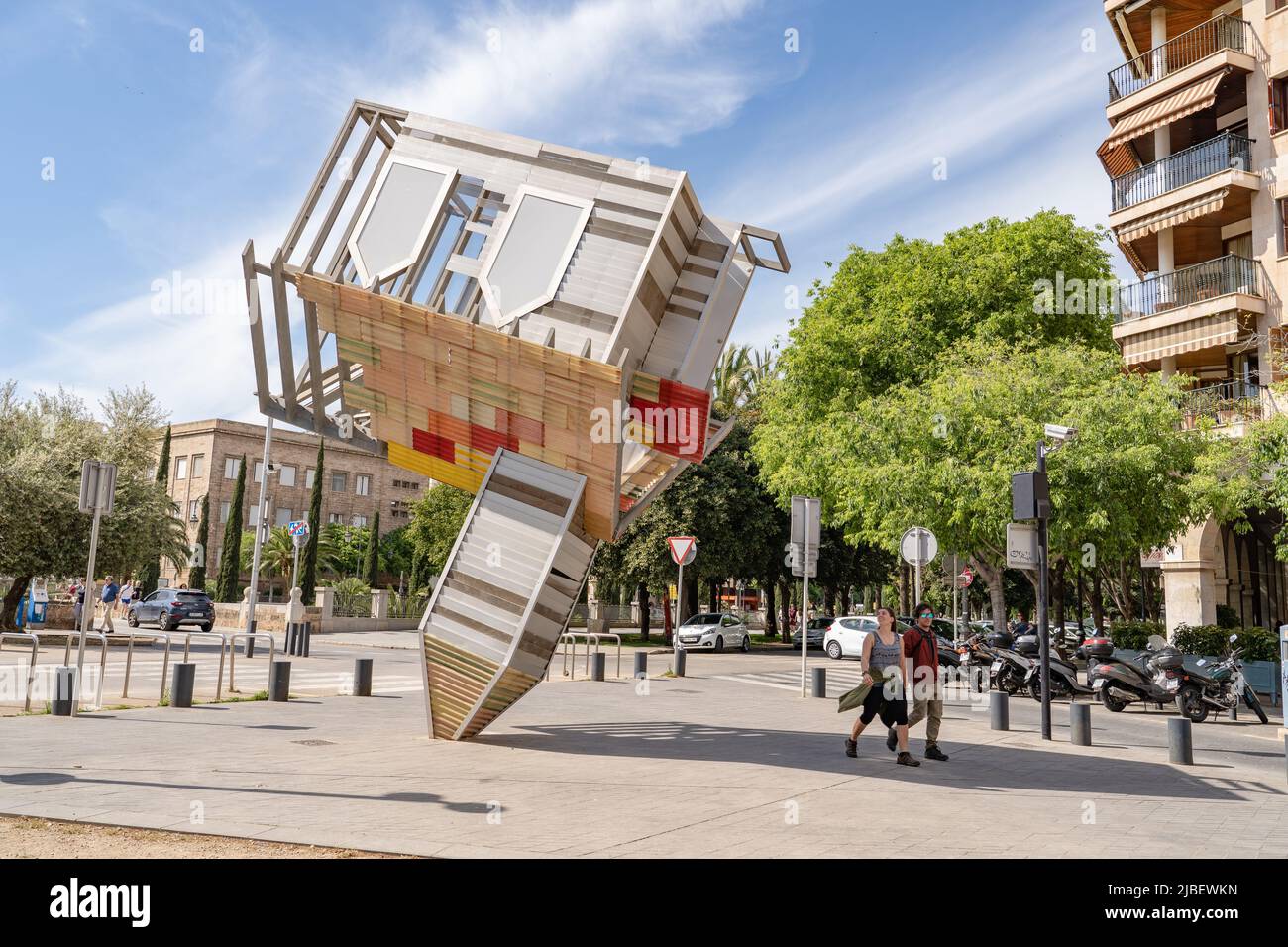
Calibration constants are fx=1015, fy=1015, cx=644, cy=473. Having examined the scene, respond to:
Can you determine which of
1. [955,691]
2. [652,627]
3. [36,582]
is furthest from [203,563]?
[955,691]

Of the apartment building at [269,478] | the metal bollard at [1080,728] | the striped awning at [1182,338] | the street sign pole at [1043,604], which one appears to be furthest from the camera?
the apartment building at [269,478]

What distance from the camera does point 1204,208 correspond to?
27.4m

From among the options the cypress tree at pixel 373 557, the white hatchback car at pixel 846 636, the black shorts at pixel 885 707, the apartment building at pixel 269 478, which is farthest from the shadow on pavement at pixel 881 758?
the cypress tree at pixel 373 557

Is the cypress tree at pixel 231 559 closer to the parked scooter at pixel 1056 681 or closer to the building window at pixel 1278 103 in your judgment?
the parked scooter at pixel 1056 681

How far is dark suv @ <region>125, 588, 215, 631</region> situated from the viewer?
39125 millimetres

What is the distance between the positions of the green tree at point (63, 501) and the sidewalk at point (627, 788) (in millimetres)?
16384

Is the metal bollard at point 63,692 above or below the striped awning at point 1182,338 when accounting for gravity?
below

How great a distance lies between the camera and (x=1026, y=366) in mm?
24734

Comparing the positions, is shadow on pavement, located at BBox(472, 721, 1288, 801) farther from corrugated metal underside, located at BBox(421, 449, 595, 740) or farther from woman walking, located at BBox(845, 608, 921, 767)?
corrugated metal underside, located at BBox(421, 449, 595, 740)

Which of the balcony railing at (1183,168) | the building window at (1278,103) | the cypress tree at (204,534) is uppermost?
the building window at (1278,103)

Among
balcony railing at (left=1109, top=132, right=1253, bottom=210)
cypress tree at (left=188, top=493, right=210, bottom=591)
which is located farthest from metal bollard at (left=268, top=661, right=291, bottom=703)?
cypress tree at (left=188, top=493, right=210, bottom=591)

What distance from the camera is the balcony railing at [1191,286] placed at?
2706cm

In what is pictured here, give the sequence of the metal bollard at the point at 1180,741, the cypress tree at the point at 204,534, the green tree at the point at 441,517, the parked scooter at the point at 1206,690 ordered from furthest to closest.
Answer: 1. the cypress tree at the point at 204,534
2. the green tree at the point at 441,517
3. the parked scooter at the point at 1206,690
4. the metal bollard at the point at 1180,741

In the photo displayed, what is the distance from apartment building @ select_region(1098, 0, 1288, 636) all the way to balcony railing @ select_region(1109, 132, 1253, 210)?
36 mm
